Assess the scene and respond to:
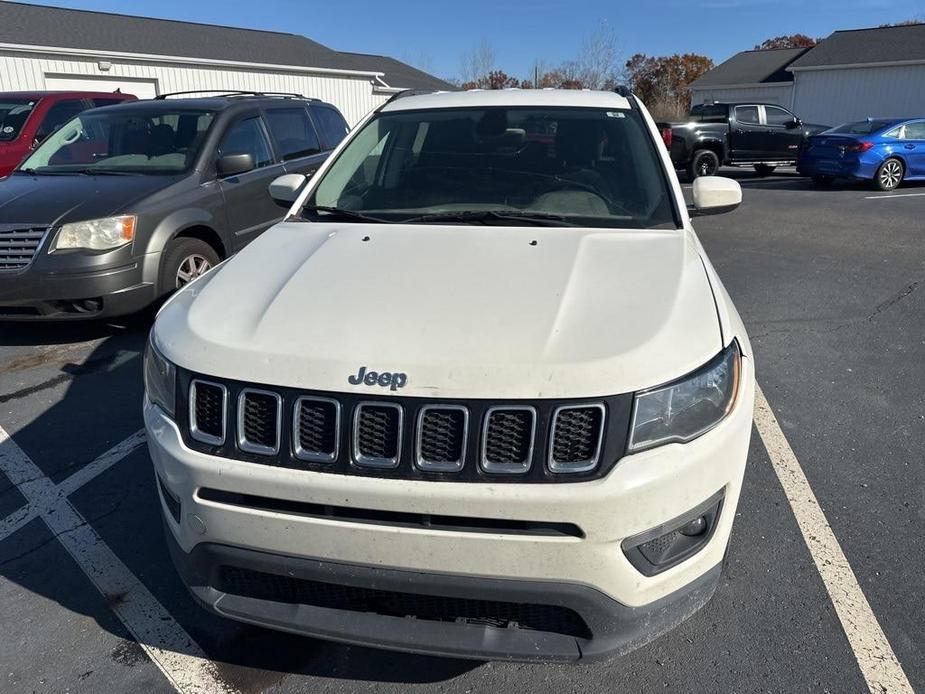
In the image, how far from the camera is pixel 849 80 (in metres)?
30.0

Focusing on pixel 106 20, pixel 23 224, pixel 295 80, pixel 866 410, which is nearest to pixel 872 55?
pixel 295 80

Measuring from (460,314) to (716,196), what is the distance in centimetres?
199

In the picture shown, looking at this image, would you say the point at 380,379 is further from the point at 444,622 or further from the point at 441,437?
the point at 444,622

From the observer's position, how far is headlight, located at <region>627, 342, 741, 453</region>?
189cm

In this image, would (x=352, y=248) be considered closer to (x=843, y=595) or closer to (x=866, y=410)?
(x=843, y=595)

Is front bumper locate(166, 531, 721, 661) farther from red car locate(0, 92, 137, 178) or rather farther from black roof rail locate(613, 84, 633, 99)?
red car locate(0, 92, 137, 178)

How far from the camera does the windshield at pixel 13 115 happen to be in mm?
8969

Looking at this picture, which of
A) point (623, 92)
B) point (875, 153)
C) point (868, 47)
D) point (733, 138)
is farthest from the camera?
point (868, 47)

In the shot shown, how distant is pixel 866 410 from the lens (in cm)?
425

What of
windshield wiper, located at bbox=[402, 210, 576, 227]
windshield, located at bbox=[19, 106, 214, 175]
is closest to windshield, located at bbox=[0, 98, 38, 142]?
windshield, located at bbox=[19, 106, 214, 175]

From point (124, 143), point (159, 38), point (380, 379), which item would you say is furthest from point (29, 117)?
point (159, 38)

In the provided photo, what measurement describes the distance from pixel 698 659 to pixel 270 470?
5.16 ft

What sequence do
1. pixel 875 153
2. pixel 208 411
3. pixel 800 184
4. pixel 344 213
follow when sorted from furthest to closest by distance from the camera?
1. pixel 800 184
2. pixel 875 153
3. pixel 344 213
4. pixel 208 411

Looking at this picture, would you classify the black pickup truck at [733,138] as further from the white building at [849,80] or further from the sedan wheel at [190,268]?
the white building at [849,80]
